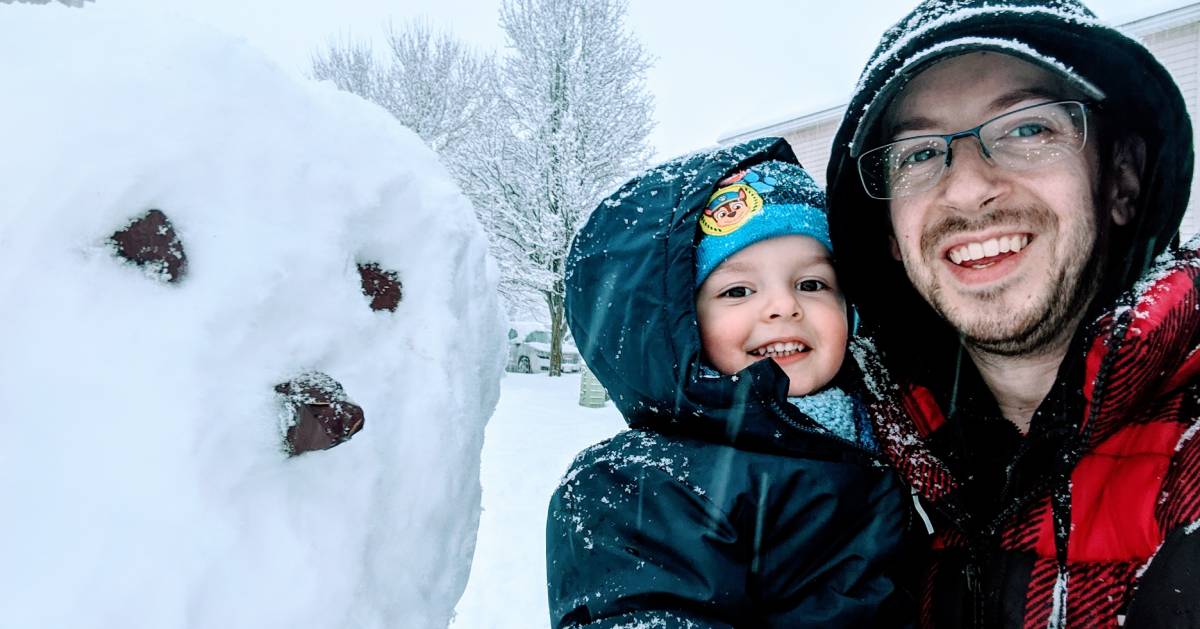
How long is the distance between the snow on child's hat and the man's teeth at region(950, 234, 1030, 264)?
16.1 inches

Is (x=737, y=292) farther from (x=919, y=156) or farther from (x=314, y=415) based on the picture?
(x=314, y=415)

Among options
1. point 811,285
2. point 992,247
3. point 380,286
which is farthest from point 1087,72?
point 380,286

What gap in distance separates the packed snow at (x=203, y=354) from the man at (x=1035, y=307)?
134cm

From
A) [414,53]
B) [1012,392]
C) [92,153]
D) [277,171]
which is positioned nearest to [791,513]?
[1012,392]

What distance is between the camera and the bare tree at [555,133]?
15.6 metres

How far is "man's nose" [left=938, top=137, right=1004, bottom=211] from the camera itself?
5.32ft

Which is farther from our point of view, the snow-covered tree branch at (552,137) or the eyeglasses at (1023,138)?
the snow-covered tree branch at (552,137)

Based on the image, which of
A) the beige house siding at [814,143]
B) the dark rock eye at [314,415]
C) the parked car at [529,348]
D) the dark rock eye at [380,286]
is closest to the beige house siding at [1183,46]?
the beige house siding at [814,143]

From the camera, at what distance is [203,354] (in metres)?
1.39

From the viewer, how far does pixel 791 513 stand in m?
1.53

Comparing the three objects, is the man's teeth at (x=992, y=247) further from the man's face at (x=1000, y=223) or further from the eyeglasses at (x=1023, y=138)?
the eyeglasses at (x=1023, y=138)

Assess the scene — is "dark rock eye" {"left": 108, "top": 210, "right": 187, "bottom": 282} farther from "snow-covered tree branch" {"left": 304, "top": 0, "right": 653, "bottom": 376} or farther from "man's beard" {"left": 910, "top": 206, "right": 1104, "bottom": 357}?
"snow-covered tree branch" {"left": 304, "top": 0, "right": 653, "bottom": 376}

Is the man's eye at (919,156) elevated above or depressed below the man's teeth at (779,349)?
above

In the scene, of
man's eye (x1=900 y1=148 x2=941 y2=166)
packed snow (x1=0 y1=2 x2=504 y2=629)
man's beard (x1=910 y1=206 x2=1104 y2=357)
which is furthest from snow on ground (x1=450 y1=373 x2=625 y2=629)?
man's eye (x1=900 y1=148 x2=941 y2=166)
